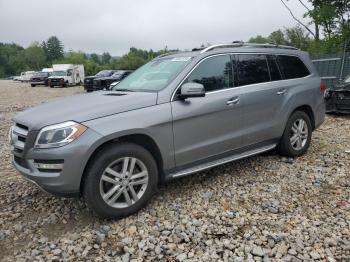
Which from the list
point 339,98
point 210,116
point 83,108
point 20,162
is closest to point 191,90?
point 210,116

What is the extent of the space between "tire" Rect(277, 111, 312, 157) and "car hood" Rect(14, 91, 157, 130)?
246cm

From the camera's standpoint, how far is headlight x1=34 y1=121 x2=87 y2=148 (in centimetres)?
328

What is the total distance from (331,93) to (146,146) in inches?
288

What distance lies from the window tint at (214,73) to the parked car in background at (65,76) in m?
31.4

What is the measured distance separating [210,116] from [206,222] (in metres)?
1.28

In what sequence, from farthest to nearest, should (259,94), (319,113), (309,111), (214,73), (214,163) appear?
1. (319,113)
2. (309,111)
3. (259,94)
4. (214,73)
5. (214,163)

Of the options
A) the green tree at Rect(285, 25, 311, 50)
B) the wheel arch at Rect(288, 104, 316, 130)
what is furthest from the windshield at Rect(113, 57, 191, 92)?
the green tree at Rect(285, 25, 311, 50)

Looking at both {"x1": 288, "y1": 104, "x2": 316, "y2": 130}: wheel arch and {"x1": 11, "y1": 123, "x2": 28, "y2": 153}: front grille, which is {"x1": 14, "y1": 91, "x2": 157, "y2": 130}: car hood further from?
{"x1": 288, "y1": 104, "x2": 316, "y2": 130}: wheel arch

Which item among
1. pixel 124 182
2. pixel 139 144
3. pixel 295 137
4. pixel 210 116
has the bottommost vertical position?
pixel 124 182

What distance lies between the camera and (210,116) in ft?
13.7

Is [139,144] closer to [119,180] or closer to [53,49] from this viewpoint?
[119,180]

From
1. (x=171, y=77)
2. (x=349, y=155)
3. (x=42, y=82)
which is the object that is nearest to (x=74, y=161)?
(x=171, y=77)

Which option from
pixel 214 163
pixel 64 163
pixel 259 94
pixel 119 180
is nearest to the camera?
pixel 64 163

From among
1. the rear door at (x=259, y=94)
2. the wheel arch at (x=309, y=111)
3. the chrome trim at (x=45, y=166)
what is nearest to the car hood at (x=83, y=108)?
the chrome trim at (x=45, y=166)
